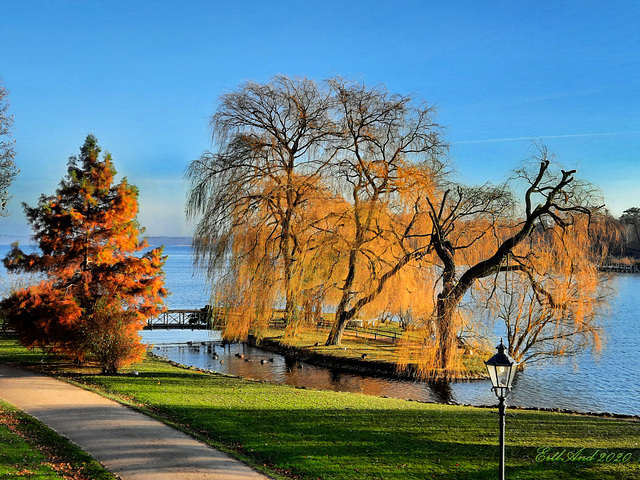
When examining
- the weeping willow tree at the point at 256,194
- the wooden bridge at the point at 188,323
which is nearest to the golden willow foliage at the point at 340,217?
the weeping willow tree at the point at 256,194

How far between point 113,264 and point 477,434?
1352 centimetres

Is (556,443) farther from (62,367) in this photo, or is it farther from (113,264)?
(62,367)

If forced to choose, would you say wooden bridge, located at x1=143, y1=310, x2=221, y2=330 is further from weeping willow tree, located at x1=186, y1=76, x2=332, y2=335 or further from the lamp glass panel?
the lamp glass panel

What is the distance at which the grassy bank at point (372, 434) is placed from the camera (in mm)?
9586

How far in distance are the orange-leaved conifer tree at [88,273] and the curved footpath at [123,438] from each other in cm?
297

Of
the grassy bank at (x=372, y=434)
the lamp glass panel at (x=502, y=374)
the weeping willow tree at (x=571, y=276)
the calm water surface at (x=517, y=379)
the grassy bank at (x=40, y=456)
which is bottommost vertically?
the calm water surface at (x=517, y=379)

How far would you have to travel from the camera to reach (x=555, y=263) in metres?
21.6

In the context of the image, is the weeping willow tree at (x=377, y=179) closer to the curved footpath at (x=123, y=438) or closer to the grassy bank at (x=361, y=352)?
the grassy bank at (x=361, y=352)

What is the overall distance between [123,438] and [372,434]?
5113 millimetres

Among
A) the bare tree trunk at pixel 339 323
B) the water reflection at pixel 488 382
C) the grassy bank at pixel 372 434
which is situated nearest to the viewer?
the grassy bank at pixel 372 434

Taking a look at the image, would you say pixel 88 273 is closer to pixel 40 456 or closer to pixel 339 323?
pixel 40 456

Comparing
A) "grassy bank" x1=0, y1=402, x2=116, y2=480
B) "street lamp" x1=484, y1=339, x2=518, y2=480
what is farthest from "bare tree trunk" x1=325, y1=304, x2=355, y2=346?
"street lamp" x1=484, y1=339, x2=518, y2=480

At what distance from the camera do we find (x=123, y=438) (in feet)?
34.9

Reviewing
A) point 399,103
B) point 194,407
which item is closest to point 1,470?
point 194,407
